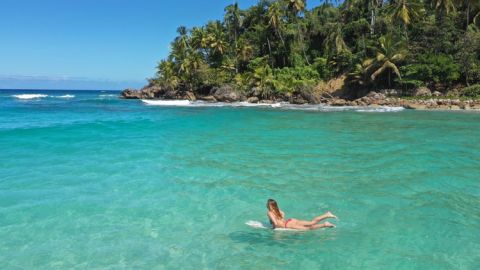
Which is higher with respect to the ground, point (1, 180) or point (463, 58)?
point (463, 58)

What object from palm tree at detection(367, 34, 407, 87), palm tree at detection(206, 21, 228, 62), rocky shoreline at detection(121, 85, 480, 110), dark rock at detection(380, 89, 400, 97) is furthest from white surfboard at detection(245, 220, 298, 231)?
palm tree at detection(206, 21, 228, 62)

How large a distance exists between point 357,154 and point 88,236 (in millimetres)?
11806

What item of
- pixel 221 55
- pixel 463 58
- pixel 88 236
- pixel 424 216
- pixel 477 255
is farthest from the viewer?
pixel 221 55

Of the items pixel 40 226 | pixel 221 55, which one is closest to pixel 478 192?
pixel 40 226

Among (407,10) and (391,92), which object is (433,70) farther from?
(407,10)

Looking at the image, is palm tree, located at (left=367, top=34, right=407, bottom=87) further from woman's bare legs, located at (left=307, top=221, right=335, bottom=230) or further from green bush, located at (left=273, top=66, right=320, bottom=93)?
woman's bare legs, located at (left=307, top=221, right=335, bottom=230)

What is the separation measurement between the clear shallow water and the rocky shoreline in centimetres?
2402

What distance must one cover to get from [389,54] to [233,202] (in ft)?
148

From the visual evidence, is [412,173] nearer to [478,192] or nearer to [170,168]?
[478,192]

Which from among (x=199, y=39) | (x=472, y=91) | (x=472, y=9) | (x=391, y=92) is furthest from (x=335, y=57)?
(x=199, y=39)

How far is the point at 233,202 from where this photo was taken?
10453mm

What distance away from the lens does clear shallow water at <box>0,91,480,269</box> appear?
729cm

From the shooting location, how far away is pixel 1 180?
40.4 ft

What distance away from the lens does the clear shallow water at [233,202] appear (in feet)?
23.9
